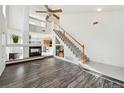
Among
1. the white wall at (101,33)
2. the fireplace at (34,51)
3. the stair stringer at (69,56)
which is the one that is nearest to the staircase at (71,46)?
the stair stringer at (69,56)

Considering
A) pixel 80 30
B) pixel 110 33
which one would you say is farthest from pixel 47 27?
pixel 110 33

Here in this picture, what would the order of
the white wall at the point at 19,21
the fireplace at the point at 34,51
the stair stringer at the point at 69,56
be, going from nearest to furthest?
the stair stringer at the point at 69,56, the white wall at the point at 19,21, the fireplace at the point at 34,51

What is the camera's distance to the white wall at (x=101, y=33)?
696cm

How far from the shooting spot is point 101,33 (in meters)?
7.63

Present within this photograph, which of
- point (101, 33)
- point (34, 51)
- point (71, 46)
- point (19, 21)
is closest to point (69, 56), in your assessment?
point (71, 46)

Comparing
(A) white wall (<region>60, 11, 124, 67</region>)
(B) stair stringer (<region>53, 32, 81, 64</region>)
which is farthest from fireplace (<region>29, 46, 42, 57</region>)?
(A) white wall (<region>60, 11, 124, 67</region>)

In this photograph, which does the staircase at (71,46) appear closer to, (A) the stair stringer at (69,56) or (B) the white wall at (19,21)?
(A) the stair stringer at (69,56)

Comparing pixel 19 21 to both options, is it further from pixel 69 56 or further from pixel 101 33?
pixel 101 33

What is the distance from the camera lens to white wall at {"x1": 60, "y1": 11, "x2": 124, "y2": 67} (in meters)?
6.96

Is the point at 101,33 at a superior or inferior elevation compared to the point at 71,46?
superior

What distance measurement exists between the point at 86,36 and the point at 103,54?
64.0 inches

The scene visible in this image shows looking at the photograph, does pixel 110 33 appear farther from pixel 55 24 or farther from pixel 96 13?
pixel 55 24
